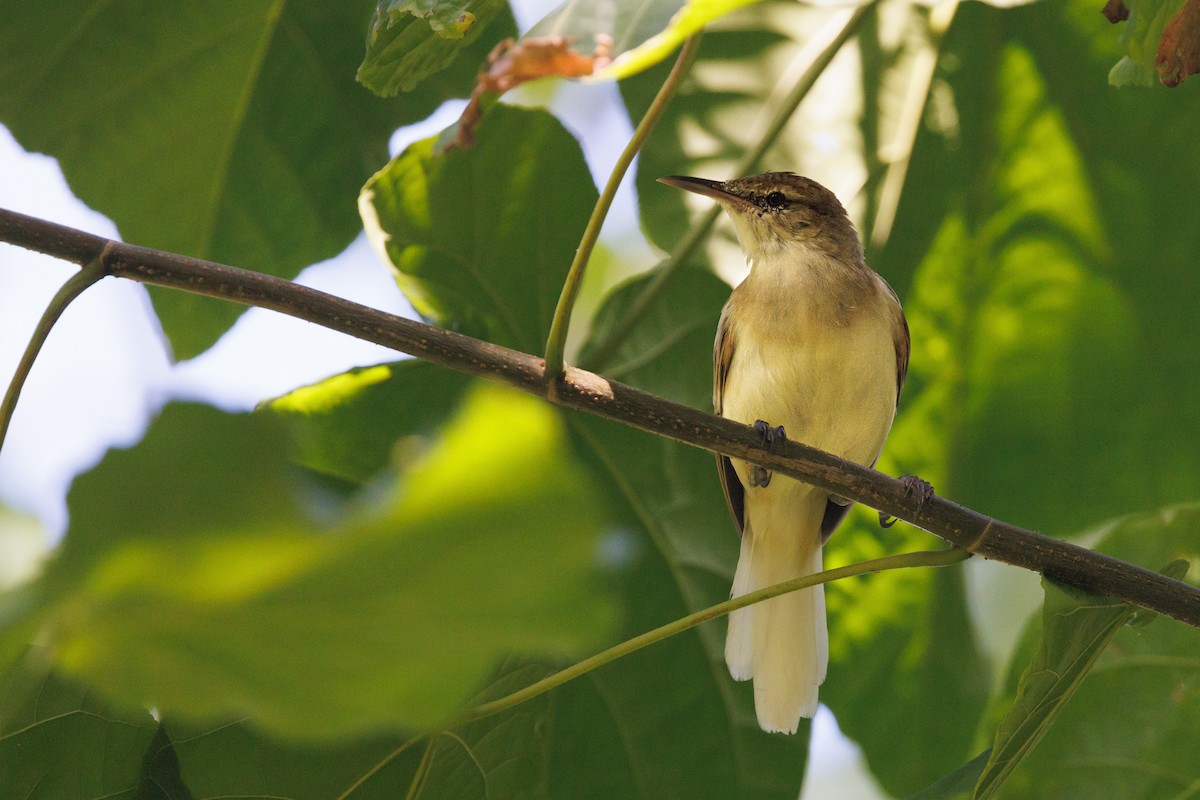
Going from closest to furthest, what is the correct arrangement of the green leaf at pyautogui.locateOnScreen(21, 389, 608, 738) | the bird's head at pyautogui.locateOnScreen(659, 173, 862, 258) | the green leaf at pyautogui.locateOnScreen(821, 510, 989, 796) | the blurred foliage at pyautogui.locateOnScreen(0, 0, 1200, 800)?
1. the green leaf at pyautogui.locateOnScreen(21, 389, 608, 738)
2. the blurred foliage at pyautogui.locateOnScreen(0, 0, 1200, 800)
3. the green leaf at pyautogui.locateOnScreen(821, 510, 989, 796)
4. the bird's head at pyautogui.locateOnScreen(659, 173, 862, 258)

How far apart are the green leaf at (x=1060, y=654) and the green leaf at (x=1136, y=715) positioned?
2.26 ft

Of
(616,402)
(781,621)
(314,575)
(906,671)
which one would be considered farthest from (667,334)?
(314,575)

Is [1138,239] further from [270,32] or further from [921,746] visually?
[270,32]

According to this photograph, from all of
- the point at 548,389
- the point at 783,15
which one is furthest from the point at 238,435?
the point at 783,15

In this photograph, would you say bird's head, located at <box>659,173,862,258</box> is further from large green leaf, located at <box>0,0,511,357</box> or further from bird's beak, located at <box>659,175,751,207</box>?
large green leaf, located at <box>0,0,511,357</box>

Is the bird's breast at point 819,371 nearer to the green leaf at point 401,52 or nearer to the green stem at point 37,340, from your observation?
the green leaf at point 401,52

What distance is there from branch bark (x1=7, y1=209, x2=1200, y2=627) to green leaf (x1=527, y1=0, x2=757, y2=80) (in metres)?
0.64

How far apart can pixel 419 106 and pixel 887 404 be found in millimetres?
1954

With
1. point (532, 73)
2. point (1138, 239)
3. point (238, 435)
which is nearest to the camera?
point (238, 435)

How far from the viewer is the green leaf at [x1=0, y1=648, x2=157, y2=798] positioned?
7.62ft

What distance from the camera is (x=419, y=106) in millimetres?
3789

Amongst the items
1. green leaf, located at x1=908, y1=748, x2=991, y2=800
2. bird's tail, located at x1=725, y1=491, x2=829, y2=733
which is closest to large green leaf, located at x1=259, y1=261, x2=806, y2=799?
bird's tail, located at x1=725, y1=491, x2=829, y2=733

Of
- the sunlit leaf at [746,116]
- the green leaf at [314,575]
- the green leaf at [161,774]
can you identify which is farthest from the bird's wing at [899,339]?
the green leaf at [314,575]

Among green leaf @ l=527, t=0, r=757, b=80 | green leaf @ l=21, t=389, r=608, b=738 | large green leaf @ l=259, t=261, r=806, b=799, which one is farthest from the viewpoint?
large green leaf @ l=259, t=261, r=806, b=799
